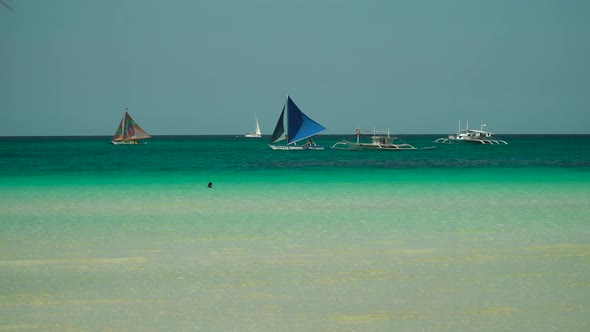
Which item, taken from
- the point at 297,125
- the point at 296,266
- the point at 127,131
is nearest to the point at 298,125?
the point at 297,125

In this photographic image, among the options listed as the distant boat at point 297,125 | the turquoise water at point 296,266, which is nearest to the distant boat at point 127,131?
the distant boat at point 297,125

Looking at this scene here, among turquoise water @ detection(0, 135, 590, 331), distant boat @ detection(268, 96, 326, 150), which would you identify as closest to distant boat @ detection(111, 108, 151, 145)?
distant boat @ detection(268, 96, 326, 150)

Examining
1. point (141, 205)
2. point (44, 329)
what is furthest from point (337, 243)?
point (141, 205)

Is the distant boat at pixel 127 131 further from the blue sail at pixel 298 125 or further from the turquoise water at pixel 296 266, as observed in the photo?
the turquoise water at pixel 296 266

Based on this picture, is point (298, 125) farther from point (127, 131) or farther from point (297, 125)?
point (127, 131)

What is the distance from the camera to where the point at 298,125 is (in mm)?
62562

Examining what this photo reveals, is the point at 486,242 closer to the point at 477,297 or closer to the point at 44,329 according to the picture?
the point at 477,297

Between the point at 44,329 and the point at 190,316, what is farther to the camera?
the point at 190,316

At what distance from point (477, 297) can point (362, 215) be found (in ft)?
24.6

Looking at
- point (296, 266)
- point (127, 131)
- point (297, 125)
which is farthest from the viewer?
point (127, 131)

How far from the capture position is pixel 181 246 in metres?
10.4

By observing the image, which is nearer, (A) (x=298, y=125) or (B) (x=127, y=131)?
(A) (x=298, y=125)

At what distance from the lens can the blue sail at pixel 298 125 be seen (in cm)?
6166

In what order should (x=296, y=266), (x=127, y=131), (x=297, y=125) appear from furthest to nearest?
(x=127, y=131) → (x=297, y=125) → (x=296, y=266)
